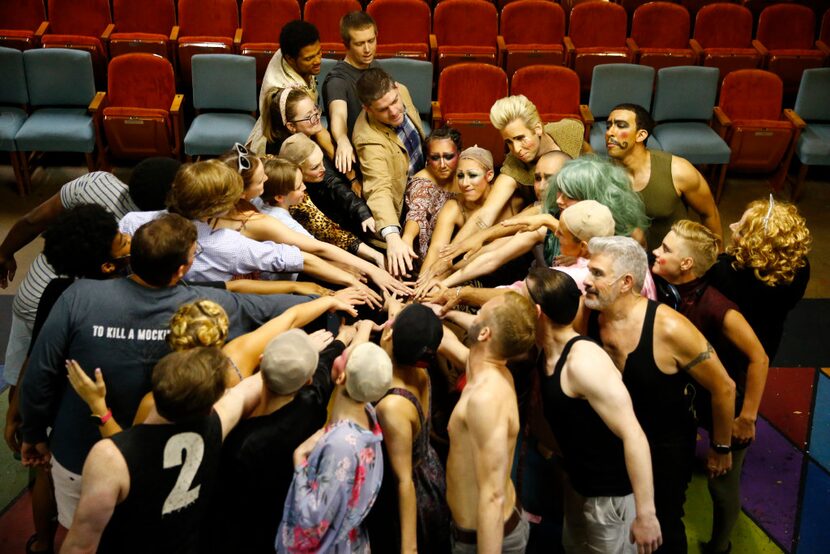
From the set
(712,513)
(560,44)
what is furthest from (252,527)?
(560,44)

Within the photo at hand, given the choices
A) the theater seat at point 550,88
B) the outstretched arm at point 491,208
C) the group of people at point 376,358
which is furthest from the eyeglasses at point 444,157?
the theater seat at point 550,88

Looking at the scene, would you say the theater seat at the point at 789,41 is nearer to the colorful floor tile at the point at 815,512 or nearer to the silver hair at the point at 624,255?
the colorful floor tile at the point at 815,512

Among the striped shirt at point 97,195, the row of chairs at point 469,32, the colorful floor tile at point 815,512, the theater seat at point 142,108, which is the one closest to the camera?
the striped shirt at point 97,195

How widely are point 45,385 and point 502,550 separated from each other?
5.24ft

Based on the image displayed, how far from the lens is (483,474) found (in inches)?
102

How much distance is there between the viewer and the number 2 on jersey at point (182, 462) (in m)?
2.36

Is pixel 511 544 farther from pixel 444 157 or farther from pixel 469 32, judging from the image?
pixel 469 32

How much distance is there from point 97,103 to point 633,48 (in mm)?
4209

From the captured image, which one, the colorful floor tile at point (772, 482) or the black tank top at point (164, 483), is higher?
the black tank top at point (164, 483)

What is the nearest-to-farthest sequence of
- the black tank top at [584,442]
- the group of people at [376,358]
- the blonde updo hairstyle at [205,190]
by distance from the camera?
the group of people at [376,358] → the black tank top at [584,442] → the blonde updo hairstyle at [205,190]

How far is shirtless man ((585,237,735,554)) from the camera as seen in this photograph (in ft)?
9.36

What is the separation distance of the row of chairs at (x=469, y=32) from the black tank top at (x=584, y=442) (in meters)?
4.31

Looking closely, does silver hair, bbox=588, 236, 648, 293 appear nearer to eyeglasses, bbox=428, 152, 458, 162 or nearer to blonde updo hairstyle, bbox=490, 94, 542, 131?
blonde updo hairstyle, bbox=490, 94, 542, 131

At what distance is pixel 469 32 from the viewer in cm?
689
